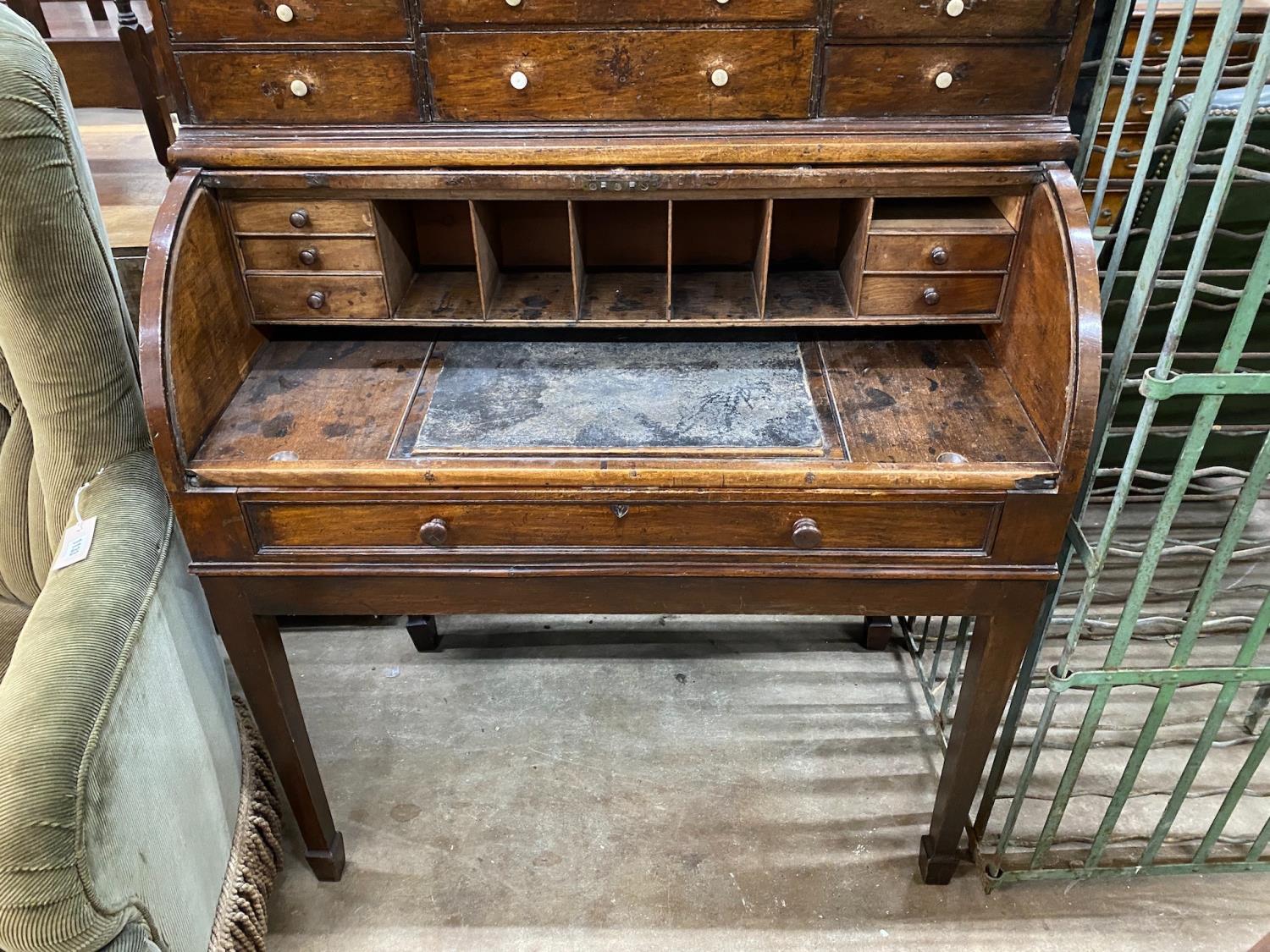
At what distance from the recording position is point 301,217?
140cm

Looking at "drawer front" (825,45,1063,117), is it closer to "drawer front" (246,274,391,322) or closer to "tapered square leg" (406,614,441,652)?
"drawer front" (246,274,391,322)

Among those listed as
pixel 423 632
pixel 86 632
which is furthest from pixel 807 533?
pixel 423 632

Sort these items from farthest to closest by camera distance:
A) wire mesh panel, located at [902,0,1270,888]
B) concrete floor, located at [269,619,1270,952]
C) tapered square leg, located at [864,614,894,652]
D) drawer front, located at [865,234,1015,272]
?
1. tapered square leg, located at [864,614,894,652]
2. concrete floor, located at [269,619,1270,952]
3. drawer front, located at [865,234,1015,272]
4. wire mesh panel, located at [902,0,1270,888]

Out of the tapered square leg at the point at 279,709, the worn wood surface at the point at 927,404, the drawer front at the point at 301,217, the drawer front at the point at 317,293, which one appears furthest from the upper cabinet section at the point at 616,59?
the tapered square leg at the point at 279,709

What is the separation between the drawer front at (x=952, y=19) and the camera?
1.25 metres

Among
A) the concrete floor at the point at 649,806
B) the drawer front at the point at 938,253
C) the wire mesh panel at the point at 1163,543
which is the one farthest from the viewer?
the concrete floor at the point at 649,806

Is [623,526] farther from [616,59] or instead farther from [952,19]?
[952,19]

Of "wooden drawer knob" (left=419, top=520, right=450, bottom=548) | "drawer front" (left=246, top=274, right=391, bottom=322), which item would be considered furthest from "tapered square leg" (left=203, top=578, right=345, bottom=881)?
"drawer front" (left=246, top=274, right=391, bottom=322)

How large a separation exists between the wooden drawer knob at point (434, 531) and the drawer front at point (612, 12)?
0.71 meters

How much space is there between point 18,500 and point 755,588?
4.00 feet

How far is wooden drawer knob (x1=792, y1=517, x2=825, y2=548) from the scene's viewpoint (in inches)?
52.1

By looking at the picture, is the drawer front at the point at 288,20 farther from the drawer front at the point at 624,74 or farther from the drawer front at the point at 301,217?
the drawer front at the point at 301,217

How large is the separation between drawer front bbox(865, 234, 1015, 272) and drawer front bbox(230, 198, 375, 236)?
2.60 feet

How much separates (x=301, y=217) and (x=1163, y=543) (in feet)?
4.81
